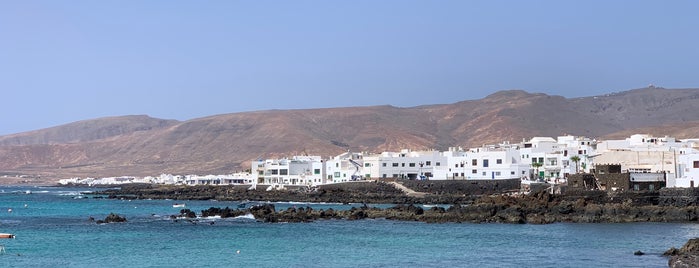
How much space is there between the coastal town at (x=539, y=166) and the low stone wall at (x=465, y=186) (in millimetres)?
1937

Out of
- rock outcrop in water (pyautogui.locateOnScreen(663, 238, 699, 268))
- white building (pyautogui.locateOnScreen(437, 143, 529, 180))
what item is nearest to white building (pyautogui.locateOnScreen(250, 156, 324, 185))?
white building (pyautogui.locateOnScreen(437, 143, 529, 180))

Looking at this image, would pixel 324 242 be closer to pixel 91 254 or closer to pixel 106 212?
pixel 91 254

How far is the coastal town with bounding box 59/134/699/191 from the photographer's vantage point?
5794 cm

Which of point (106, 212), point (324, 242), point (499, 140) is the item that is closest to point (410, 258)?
point (324, 242)

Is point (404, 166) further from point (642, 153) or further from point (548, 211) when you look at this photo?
point (548, 211)

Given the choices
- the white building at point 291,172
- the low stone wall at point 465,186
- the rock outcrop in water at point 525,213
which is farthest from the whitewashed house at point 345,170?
the rock outcrop in water at point 525,213

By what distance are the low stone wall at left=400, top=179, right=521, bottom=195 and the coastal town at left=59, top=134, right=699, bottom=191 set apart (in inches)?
76.3

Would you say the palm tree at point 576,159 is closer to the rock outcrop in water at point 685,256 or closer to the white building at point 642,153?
the white building at point 642,153

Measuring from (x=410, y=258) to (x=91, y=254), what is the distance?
12.0 metres

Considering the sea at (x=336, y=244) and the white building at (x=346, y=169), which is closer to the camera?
the sea at (x=336, y=244)

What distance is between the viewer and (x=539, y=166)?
8019 cm

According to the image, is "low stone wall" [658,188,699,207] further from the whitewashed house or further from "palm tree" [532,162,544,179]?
the whitewashed house

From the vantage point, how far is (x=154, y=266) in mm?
33344

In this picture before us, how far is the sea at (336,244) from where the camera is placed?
34219mm
